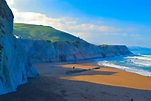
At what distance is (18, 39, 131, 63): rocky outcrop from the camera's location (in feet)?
259

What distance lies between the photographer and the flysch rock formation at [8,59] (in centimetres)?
2546

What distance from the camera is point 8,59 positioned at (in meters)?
27.9

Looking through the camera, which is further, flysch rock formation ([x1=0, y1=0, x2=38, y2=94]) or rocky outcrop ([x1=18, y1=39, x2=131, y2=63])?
rocky outcrop ([x1=18, y1=39, x2=131, y2=63])

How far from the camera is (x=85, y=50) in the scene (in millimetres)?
114812

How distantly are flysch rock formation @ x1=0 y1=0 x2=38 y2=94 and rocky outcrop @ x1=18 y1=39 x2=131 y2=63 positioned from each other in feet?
132

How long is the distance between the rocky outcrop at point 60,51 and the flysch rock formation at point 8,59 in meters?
40.2

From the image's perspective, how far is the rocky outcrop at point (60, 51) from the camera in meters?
79.0

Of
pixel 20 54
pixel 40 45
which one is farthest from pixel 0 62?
pixel 40 45

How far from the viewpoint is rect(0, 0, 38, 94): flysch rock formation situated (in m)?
25.5

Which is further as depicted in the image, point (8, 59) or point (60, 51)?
point (60, 51)

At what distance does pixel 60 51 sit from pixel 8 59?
66350 mm

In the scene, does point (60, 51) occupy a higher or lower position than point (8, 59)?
higher

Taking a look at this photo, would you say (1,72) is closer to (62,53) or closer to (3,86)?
(3,86)

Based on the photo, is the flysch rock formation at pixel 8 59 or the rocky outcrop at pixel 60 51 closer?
the flysch rock formation at pixel 8 59
